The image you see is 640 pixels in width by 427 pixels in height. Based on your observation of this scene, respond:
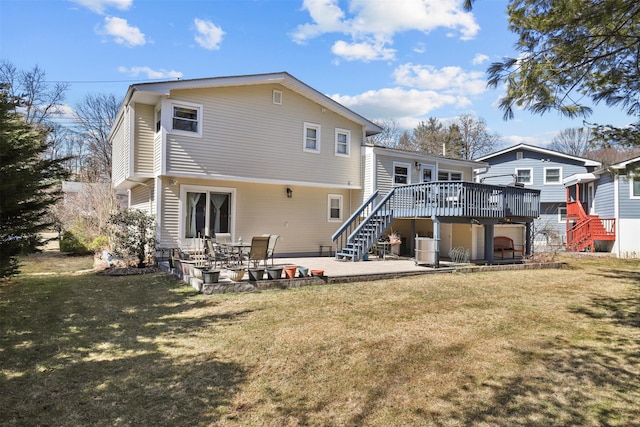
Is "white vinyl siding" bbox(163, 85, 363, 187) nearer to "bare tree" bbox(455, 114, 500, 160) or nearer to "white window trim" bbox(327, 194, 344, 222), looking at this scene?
"white window trim" bbox(327, 194, 344, 222)

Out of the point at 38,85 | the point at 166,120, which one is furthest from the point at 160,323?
the point at 38,85

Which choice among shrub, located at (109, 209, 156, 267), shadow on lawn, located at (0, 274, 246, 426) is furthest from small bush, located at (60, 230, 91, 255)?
shadow on lawn, located at (0, 274, 246, 426)

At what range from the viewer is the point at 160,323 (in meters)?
5.80

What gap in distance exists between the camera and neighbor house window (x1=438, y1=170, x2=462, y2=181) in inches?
727

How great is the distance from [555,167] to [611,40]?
21.5 metres

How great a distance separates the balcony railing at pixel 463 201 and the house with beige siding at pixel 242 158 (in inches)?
120

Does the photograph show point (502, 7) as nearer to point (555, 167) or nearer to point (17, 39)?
point (17, 39)

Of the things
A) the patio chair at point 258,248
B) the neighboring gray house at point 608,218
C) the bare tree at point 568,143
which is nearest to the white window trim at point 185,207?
the patio chair at point 258,248

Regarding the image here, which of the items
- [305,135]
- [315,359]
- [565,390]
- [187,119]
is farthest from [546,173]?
[315,359]

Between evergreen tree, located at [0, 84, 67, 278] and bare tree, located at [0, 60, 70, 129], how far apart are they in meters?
25.9

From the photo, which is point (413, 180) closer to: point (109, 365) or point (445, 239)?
point (445, 239)

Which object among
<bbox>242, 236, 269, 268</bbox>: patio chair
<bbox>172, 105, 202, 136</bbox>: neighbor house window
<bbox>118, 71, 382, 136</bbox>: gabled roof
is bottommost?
<bbox>242, 236, 269, 268</bbox>: patio chair

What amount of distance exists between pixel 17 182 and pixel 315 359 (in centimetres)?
538

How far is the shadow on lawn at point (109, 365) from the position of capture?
324 centimetres
